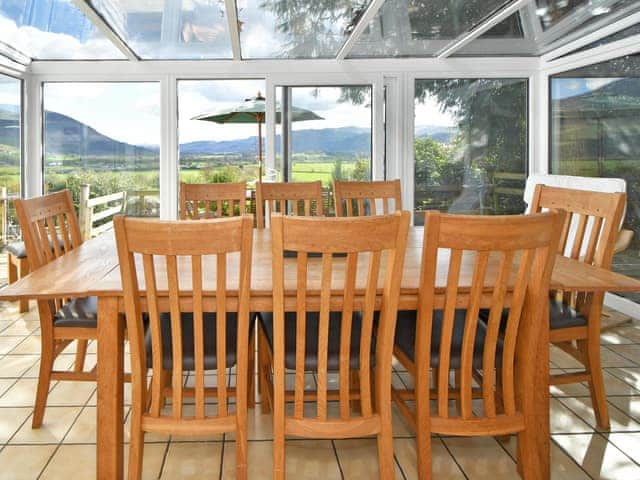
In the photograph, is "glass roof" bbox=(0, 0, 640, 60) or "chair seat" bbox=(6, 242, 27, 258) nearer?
"glass roof" bbox=(0, 0, 640, 60)

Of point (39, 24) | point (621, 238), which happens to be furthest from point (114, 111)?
point (621, 238)

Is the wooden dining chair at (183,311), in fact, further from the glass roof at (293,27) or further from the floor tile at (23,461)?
the glass roof at (293,27)

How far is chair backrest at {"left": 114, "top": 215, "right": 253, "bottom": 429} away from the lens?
1747 millimetres

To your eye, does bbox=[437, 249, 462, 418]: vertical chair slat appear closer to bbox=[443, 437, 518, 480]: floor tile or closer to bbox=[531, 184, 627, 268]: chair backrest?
bbox=[443, 437, 518, 480]: floor tile

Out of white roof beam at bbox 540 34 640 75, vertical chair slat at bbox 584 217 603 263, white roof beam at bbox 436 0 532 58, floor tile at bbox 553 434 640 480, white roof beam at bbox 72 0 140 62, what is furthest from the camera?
white roof beam at bbox 540 34 640 75

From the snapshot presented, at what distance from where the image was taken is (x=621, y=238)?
418 cm

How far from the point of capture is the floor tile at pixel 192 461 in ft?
7.22

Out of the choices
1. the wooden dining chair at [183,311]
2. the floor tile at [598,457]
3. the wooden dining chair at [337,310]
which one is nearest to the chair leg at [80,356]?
the wooden dining chair at [183,311]

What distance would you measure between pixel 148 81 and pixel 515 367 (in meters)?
4.72

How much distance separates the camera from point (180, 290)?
195cm

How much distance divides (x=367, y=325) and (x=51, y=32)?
414cm

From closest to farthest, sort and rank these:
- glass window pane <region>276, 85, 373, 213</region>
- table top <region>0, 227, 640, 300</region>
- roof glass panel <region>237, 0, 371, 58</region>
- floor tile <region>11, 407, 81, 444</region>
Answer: table top <region>0, 227, 640, 300</region>, floor tile <region>11, 407, 81, 444</region>, roof glass panel <region>237, 0, 371, 58</region>, glass window pane <region>276, 85, 373, 213</region>

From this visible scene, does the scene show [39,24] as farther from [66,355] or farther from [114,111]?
[66,355]

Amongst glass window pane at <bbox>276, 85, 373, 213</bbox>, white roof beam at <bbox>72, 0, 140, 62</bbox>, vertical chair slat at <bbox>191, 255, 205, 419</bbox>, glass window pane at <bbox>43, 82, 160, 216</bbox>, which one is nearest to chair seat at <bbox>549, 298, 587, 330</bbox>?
vertical chair slat at <bbox>191, 255, 205, 419</bbox>
